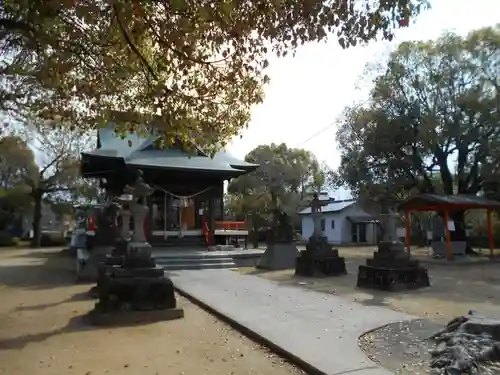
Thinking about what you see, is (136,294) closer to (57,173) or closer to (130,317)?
(130,317)

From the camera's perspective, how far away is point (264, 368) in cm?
527

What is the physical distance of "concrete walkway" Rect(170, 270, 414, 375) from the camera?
526 centimetres

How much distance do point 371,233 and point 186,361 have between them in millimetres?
39352

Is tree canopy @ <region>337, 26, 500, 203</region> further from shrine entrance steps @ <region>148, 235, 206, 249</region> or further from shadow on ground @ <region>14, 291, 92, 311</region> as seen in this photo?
shadow on ground @ <region>14, 291, 92, 311</region>

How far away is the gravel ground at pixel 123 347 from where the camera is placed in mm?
5285

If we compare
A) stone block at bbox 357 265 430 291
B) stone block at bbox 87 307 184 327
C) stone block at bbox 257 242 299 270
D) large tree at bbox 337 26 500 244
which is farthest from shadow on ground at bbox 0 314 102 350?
large tree at bbox 337 26 500 244

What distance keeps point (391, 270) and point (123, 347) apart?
7351 millimetres

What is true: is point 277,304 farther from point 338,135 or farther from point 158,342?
point 338,135

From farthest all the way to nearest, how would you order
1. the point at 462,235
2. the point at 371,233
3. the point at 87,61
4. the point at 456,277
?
1. the point at 371,233
2. the point at 462,235
3. the point at 456,277
4. the point at 87,61

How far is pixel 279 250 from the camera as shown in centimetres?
1741

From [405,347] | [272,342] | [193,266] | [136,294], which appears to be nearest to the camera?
[405,347]

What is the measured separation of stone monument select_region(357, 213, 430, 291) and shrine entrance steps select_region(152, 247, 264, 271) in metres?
6.76

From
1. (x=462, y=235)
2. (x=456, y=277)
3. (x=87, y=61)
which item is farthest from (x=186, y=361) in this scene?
(x=462, y=235)

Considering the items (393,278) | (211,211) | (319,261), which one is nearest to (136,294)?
(393,278)
